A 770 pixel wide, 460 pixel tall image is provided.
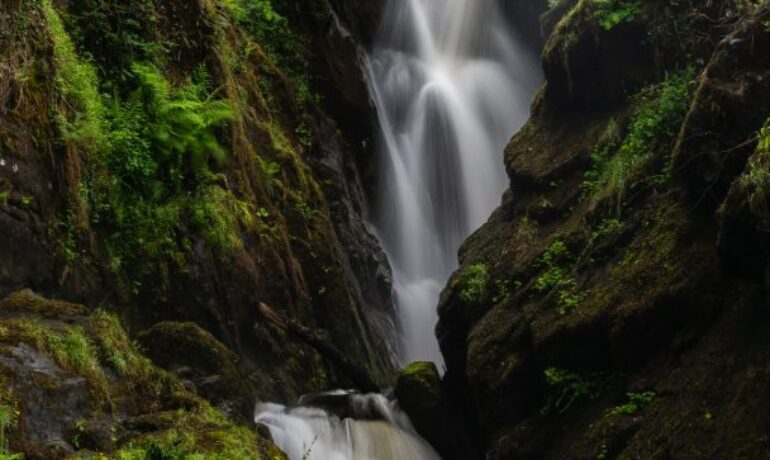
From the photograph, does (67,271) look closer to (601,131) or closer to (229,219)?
(229,219)

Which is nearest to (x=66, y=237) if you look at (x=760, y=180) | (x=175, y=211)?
(x=175, y=211)

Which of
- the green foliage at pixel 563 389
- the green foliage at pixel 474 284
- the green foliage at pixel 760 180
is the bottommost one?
the green foliage at pixel 563 389

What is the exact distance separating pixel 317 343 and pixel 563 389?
3462mm

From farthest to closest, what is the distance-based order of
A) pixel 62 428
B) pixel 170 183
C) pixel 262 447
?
pixel 170 183 < pixel 262 447 < pixel 62 428

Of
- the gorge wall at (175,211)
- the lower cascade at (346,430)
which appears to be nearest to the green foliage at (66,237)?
the gorge wall at (175,211)

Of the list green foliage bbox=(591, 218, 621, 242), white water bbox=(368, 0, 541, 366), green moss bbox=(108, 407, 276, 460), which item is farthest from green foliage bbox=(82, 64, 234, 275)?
white water bbox=(368, 0, 541, 366)

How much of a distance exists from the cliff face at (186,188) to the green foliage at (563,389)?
10.3 feet

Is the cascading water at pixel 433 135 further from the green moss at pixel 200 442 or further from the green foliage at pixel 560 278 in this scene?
the green moss at pixel 200 442

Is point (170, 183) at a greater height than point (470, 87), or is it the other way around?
point (470, 87)

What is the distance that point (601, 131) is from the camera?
32.8 ft

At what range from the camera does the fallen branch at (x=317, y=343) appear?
9.46 m

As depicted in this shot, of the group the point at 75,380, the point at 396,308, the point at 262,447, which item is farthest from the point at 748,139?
the point at 396,308

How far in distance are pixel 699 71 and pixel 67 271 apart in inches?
287

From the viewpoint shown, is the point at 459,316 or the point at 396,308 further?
the point at 396,308
